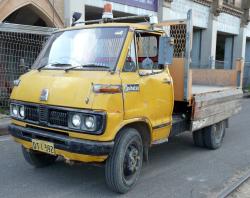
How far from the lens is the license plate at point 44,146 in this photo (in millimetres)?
4387

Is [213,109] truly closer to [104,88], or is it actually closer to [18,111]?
[104,88]

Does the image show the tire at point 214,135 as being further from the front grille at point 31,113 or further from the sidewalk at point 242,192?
the front grille at point 31,113

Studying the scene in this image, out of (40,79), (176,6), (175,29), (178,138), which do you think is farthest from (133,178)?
(176,6)

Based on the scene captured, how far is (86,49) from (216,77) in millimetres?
4596

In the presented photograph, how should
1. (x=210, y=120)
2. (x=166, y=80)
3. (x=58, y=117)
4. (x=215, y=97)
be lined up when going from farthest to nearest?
(x=215, y=97)
(x=210, y=120)
(x=166, y=80)
(x=58, y=117)

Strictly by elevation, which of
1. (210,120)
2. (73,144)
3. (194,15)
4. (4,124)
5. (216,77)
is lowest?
(4,124)

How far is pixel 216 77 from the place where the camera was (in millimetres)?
8500

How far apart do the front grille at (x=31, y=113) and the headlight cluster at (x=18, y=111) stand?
0.07m

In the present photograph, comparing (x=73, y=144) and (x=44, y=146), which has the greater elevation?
(x=73, y=144)

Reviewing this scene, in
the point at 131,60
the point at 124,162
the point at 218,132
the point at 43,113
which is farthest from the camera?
the point at 218,132

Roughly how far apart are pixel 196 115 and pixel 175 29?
1494 millimetres

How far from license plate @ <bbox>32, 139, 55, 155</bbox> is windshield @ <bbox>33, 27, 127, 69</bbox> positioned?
103 centimetres

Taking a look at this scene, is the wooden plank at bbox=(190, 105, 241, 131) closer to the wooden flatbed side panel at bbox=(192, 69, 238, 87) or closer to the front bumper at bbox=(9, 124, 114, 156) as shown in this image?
the wooden flatbed side panel at bbox=(192, 69, 238, 87)

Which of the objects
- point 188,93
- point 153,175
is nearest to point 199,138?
point 188,93
